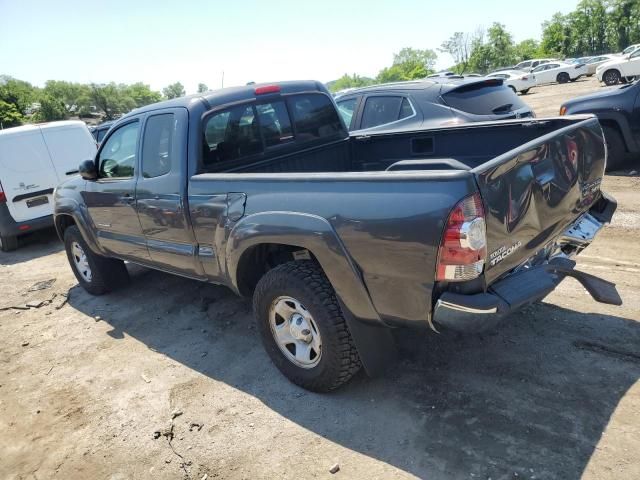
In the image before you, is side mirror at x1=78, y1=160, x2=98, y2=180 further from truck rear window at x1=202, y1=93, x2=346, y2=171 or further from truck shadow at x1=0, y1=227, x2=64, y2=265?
truck shadow at x1=0, y1=227, x2=64, y2=265

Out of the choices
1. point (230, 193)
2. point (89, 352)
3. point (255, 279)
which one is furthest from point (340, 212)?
point (89, 352)

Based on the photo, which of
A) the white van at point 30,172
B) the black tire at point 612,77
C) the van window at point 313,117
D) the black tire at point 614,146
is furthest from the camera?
the black tire at point 612,77

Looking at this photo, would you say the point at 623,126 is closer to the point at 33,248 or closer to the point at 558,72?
the point at 33,248

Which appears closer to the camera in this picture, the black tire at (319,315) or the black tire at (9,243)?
the black tire at (319,315)

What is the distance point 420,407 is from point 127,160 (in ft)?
10.7

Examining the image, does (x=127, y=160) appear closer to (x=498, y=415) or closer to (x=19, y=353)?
(x=19, y=353)

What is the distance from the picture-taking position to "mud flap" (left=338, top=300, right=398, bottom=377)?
2.86m

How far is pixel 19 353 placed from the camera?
466 cm

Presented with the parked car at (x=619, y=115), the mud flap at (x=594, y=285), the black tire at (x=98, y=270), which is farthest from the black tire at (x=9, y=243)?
the parked car at (x=619, y=115)

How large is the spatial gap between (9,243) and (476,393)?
8352 millimetres

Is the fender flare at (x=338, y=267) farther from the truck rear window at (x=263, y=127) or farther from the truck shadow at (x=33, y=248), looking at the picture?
the truck shadow at (x=33, y=248)

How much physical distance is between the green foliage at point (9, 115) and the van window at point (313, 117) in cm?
5609

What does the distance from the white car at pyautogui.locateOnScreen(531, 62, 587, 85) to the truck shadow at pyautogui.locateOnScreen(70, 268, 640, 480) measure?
117 feet

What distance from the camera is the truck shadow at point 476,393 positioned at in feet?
8.29
